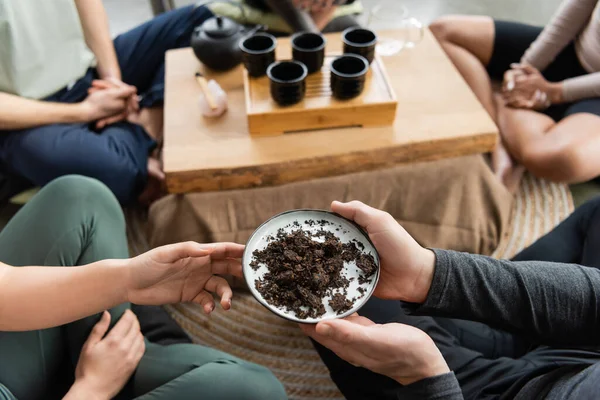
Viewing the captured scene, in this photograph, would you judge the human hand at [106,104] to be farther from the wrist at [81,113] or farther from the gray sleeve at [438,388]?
the gray sleeve at [438,388]

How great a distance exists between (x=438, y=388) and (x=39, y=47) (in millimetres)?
1648

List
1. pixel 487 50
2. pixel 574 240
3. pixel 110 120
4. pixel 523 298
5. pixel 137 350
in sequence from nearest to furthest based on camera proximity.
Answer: pixel 523 298 → pixel 137 350 → pixel 574 240 → pixel 110 120 → pixel 487 50

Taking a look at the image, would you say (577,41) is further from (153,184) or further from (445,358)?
(153,184)

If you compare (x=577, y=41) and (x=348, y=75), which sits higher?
(x=348, y=75)

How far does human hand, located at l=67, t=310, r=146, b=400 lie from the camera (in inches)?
39.8

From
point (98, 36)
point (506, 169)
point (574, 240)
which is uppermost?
point (98, 36)

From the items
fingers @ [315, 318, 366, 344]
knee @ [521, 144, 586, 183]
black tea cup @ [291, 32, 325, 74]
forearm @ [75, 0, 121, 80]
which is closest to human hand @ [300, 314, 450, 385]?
fingers @ [315, 318, 366, 344]

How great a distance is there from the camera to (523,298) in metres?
0.90

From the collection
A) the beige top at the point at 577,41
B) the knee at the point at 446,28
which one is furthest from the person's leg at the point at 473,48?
the beige top at the point at 577,41

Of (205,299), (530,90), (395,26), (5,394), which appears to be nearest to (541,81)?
(530,90)

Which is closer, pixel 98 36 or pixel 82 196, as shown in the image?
pixel 82 196

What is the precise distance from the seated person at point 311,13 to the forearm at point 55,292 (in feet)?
3.92

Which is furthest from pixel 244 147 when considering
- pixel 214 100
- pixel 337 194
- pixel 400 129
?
pixel 400 129

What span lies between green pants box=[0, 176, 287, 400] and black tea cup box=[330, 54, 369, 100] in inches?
31.1
